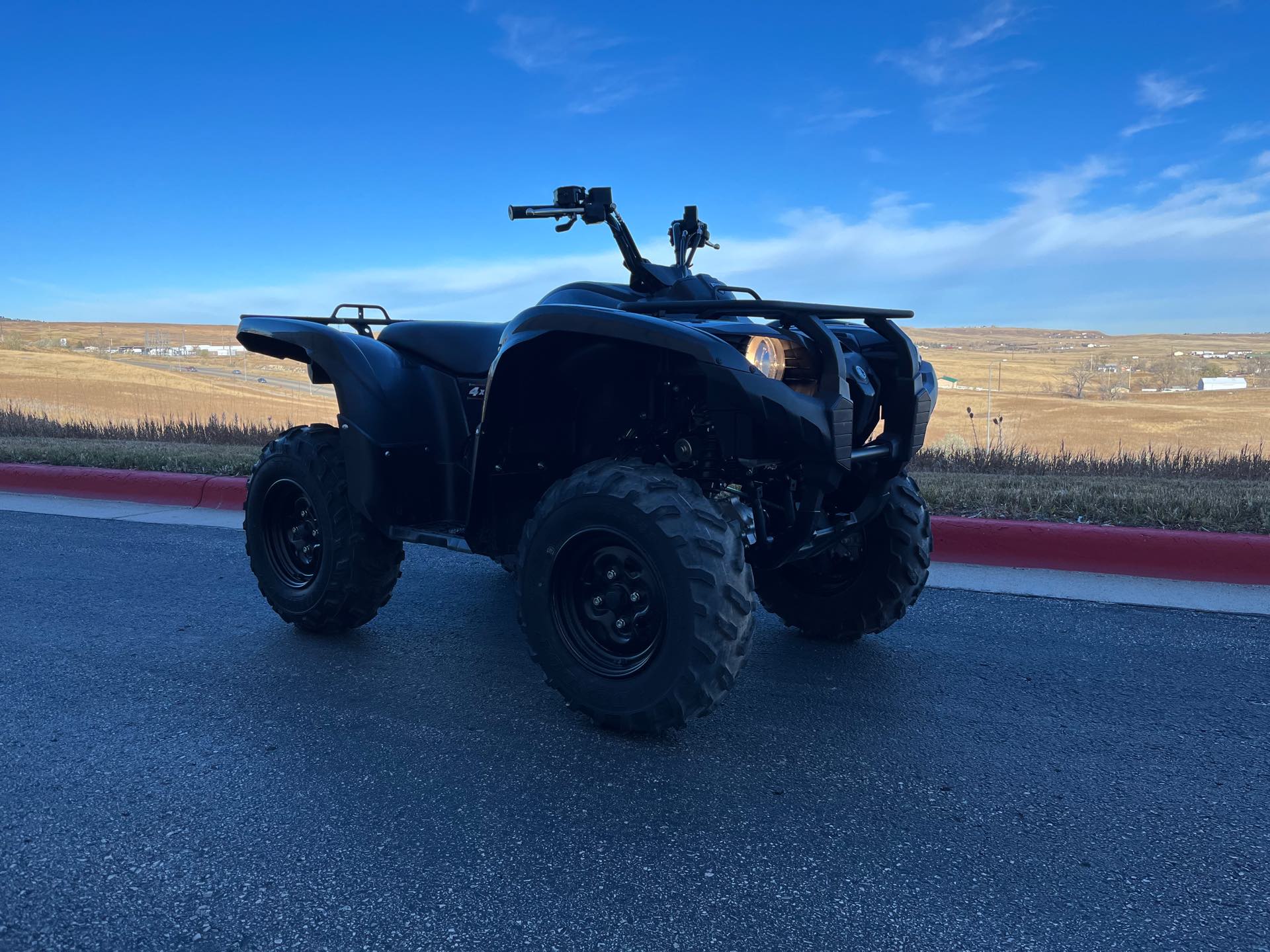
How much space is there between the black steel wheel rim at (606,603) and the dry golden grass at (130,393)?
17038 mm

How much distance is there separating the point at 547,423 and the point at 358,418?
0.89m

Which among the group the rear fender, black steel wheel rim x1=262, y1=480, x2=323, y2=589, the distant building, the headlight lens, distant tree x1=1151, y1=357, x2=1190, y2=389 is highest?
distant tree x1=1151, y1=357, x2=1190, y2=389

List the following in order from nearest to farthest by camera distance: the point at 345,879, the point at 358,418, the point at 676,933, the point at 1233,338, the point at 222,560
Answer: the point at 676,933 < the point at 345,879 < the point at 358,418 < the point at 222,560 < the point at 1233,338

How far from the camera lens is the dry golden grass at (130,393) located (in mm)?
23766

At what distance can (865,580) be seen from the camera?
436cm

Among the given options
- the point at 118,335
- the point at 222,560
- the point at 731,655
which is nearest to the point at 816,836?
the point at 731,655

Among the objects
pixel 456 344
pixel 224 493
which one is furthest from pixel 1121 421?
pixel 456 344

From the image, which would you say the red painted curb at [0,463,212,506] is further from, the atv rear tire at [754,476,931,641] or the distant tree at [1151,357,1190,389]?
the distant tree at [1151,357,1190,389]

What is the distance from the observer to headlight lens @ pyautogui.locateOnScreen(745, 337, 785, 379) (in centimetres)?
321

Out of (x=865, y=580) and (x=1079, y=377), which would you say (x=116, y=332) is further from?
(x=865, y=580)

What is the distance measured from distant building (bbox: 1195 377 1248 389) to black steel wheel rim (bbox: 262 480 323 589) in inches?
1960

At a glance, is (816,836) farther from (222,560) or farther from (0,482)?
(0,482)

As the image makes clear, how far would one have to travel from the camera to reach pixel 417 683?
4.02 m

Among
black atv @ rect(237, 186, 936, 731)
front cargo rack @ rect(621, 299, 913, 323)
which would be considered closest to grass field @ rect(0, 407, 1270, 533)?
black atv @ rect(237, 186, 936, 731)
